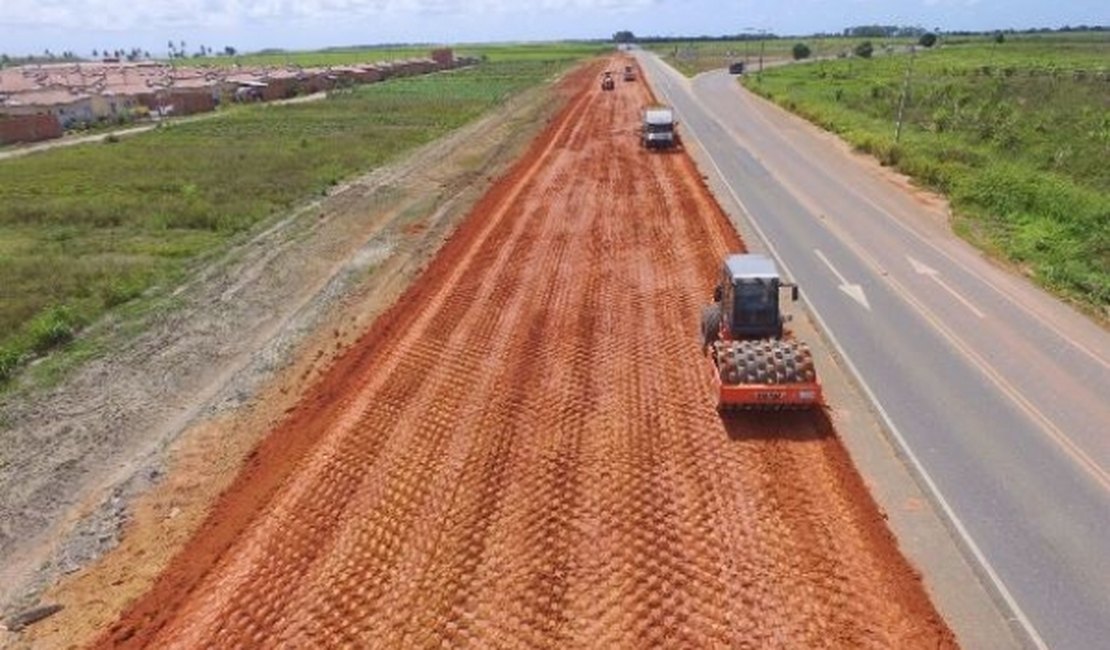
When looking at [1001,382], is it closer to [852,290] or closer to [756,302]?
[756,302]

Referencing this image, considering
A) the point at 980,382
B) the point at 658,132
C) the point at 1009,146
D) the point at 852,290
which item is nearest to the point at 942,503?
the point at 980,382

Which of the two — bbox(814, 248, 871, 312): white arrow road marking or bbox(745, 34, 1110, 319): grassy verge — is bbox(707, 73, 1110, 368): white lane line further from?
bbox(814, 248, 871, 312): white arrow road marking

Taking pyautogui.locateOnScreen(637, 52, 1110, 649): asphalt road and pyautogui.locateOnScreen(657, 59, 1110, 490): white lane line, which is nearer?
pyautogui.locateOnScreen(637, 52, 1110, 649): asphalt road

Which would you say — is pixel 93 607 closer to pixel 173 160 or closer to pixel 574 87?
pixel 173 160

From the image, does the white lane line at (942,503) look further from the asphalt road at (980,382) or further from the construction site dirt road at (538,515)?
the construction site dirt road at (538,515)

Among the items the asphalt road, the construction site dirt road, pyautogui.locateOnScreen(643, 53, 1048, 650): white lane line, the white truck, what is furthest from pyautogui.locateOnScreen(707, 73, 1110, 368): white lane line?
the construction site dirt road

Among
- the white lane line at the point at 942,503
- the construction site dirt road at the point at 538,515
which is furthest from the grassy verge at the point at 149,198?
the white lane line at the point at 942,503
